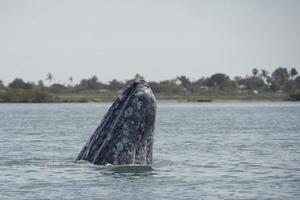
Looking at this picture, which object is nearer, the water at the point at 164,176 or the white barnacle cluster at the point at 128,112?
the water at the point at 164,176

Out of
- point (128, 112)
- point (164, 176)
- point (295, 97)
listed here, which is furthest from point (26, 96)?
point (164, 176)

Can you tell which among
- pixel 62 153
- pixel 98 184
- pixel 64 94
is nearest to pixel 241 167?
pixel 98 184

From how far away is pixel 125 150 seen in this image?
14711 millimetres

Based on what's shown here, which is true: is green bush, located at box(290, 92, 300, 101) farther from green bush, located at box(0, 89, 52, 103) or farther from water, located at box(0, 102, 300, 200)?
water, located at box(0, 102, 300, 200)

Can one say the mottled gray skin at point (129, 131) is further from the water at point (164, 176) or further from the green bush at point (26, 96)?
the green bush at point (26, 96)

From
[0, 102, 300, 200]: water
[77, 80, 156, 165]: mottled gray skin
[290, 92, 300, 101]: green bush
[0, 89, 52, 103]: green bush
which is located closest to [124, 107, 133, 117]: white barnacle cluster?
[77, 80, 156, 165]: mottled gray skin

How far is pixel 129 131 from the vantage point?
14.6 metres

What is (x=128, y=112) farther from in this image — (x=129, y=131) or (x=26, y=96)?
(x=26, y=96)

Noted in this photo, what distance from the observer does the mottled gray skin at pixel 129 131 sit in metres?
14.6

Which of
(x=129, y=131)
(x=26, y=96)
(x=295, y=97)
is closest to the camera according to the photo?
(x=129, y=131)

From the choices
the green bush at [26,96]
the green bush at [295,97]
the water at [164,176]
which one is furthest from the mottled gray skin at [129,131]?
the green bush at [26,96]

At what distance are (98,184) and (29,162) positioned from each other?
3.88m

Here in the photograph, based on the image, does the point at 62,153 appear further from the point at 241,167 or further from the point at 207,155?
the point at 241,167

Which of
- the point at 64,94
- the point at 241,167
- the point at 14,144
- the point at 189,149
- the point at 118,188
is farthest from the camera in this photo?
the point at 64,94
